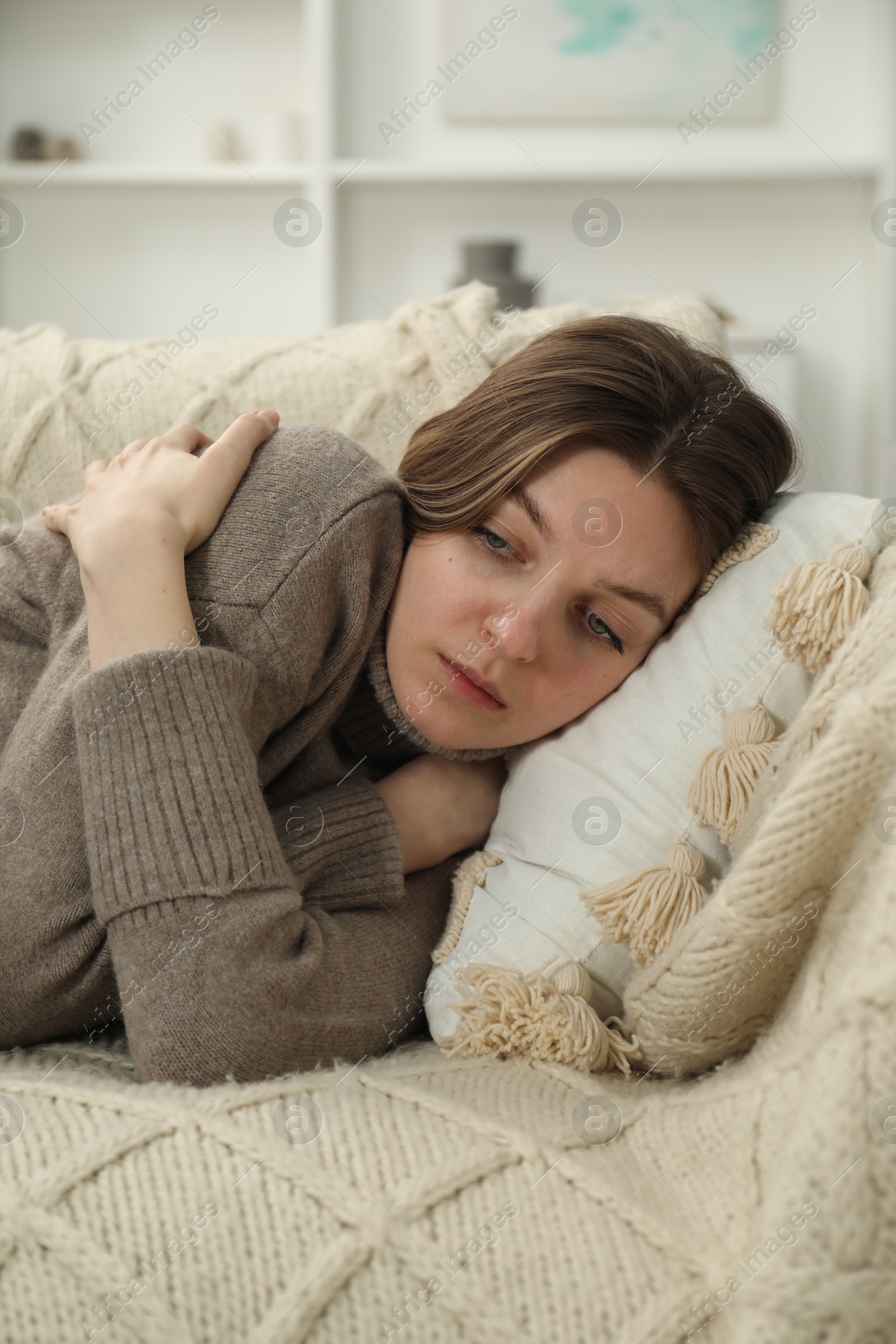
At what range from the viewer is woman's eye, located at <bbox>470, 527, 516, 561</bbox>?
914 millimetres

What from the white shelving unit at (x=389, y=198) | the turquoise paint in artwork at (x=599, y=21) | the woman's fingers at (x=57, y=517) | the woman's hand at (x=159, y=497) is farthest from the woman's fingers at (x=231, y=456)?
the turquoise paint in artwork at (x=599, y=21)

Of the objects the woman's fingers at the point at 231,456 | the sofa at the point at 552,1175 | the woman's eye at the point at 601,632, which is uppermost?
the woman's fingers at the point at 231,456

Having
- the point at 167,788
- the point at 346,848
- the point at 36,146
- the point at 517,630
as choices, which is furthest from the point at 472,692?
the point at 36,146

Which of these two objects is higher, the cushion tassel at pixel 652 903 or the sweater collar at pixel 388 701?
the sweater collar at pixel 388 701

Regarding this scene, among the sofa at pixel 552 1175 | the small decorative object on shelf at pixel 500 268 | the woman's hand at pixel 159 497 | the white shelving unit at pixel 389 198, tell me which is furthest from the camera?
the white shelving unit at pixel 389 198

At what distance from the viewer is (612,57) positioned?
8.43ft

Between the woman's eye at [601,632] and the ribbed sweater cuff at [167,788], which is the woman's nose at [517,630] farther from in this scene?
the ribbed sweater cuff at [167,788]

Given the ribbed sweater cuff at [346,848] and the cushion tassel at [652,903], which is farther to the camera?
the ribbed sweater cuff at [346,848]

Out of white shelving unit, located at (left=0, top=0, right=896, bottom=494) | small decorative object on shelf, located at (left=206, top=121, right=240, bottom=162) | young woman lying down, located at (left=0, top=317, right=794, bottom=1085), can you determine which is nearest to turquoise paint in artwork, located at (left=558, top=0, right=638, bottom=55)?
white shelving unit, located at (left=0, top=0, right=896, bottom=494)

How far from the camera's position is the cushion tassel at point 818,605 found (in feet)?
2.48

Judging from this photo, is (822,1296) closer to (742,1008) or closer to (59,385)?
(742,1008)

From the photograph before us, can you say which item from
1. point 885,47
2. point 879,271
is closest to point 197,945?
point 879,271

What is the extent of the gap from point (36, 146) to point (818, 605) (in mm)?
2685

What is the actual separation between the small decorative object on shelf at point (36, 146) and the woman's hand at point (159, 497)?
7.07 feet
